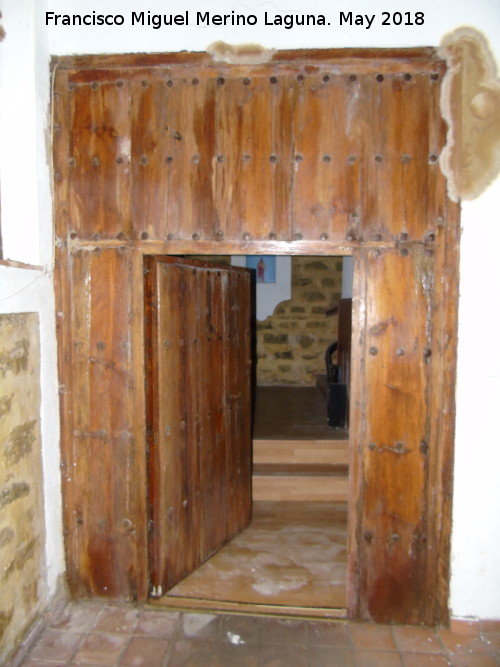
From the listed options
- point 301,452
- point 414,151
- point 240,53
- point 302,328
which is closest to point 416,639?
point 301,452

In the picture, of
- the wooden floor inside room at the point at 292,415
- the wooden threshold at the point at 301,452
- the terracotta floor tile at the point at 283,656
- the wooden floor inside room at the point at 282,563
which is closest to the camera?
the terracotta floor tile at the point at 283,656

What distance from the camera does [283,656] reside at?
1.73m

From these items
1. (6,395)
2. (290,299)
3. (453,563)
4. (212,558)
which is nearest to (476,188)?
(453,563)

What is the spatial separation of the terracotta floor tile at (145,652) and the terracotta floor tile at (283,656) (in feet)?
1.33

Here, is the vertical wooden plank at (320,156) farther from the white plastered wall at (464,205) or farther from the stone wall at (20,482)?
the stone wall at (20,482)

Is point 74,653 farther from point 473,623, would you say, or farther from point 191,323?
point 473,623

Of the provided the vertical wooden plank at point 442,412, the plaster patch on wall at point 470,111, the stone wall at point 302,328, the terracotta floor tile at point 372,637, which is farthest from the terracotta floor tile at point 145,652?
the stone wall at point 302,328

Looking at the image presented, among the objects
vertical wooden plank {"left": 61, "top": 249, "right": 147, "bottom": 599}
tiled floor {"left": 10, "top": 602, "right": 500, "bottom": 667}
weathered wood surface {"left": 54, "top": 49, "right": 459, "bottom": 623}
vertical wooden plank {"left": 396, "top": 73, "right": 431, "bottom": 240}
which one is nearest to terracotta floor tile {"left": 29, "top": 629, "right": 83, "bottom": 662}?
tiled floor {"left": 10, "top": 602, "right": 500, "bottom": 667}

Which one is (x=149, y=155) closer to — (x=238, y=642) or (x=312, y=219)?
(x=312, y=219)

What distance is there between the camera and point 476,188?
1.77 m

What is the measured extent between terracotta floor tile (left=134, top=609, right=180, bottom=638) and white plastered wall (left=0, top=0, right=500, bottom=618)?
532 mm

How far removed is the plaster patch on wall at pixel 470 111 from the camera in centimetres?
175

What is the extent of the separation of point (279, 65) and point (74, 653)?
101 inches

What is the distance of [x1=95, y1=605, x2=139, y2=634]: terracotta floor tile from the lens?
1.85 metres
